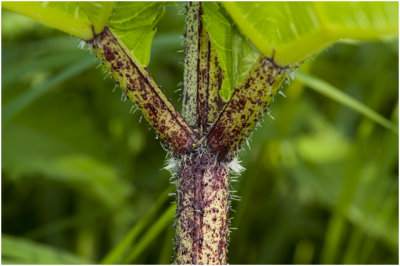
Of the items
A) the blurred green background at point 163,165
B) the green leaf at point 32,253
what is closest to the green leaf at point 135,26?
the green leaf at point 32,253

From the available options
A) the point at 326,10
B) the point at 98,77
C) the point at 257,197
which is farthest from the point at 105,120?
the point at 326,10

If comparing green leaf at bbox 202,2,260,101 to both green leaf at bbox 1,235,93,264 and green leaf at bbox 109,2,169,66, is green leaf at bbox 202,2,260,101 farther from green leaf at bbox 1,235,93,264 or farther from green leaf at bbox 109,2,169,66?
green leaf at bbox 1,235,93,264

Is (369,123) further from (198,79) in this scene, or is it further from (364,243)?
(198,79)

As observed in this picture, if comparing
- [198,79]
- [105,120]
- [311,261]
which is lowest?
[311,261]

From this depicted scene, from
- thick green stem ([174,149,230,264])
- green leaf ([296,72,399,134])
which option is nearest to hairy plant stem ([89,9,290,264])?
thick green stem ([174,149,230,264])

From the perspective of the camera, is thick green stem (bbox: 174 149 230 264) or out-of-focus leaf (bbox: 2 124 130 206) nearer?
thick green stem (bbox: 174 149 230 264)
